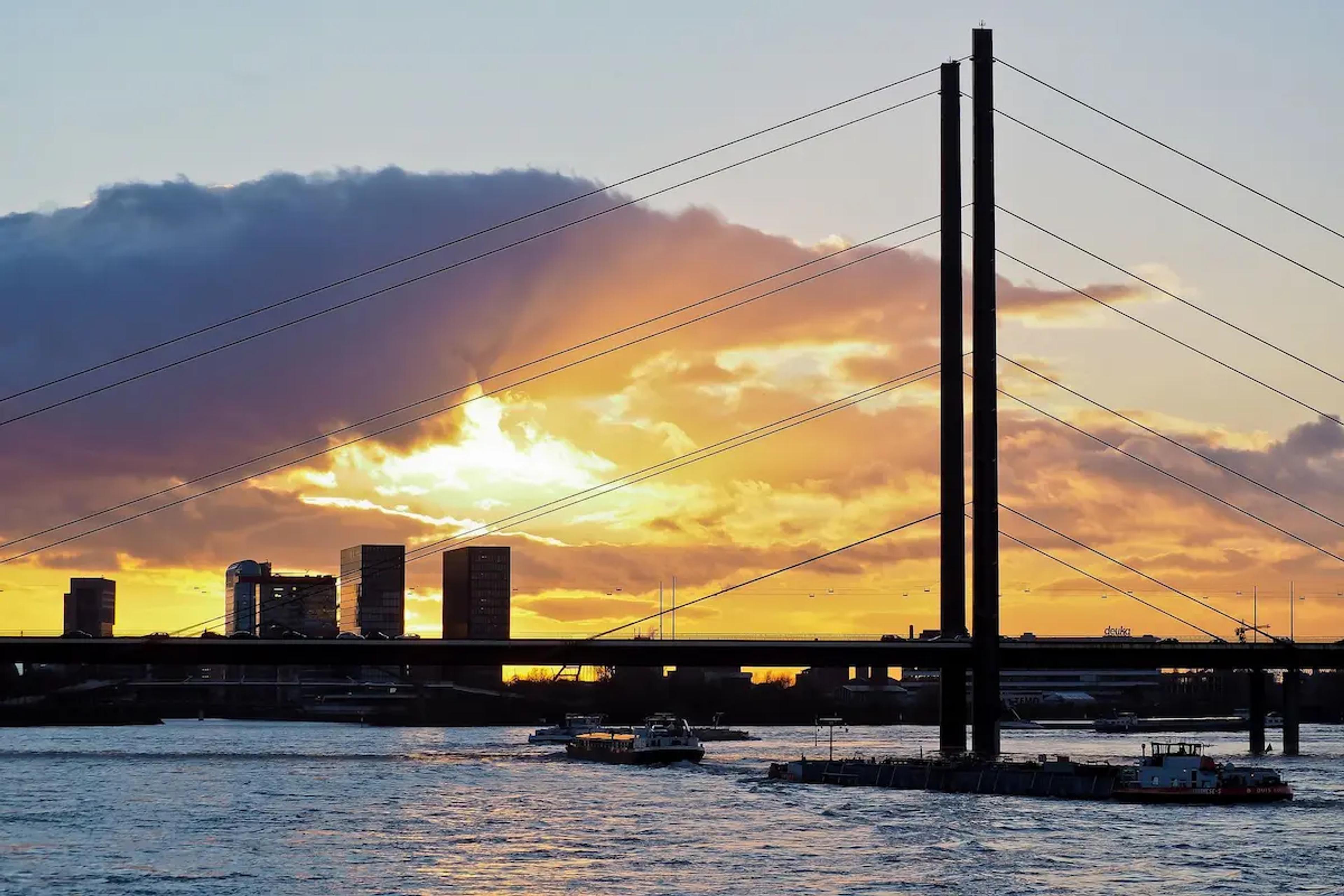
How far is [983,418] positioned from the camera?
10512cm

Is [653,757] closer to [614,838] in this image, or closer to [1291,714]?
[1291,714]

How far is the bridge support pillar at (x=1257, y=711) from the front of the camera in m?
163

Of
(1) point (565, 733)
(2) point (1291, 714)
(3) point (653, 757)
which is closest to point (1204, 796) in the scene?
(3) point (653, 757)

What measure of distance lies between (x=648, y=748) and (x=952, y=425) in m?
36.7

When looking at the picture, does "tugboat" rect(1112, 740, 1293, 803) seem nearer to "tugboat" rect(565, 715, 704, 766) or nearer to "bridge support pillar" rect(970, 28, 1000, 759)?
"bridge support pillar" rect(970, 28, 1000, 759)

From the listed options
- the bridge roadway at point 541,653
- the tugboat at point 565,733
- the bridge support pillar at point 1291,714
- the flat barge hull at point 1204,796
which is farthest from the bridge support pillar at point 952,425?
Result: the tugboat at point 565,733

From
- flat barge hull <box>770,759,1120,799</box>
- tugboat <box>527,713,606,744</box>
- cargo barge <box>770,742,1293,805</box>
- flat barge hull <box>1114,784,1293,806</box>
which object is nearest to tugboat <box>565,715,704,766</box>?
flat barge hull <box>770,759,1120,799</box>

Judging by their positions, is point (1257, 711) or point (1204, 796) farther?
point (1257, 711)

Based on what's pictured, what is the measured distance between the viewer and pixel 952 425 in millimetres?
120250

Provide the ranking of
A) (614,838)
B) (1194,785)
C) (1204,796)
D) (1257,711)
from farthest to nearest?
(1257,711) < (1194,785) < (1204,796) < (614,838)

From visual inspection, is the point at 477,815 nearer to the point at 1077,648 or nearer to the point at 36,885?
the point at 36,885

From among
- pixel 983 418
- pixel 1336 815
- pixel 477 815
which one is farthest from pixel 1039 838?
pixel 983 418

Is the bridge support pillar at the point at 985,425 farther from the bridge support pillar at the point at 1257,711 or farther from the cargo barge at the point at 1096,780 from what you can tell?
the bridge support pillar at the point at 1257,711

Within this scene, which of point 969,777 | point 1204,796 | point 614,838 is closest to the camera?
point 614,838
